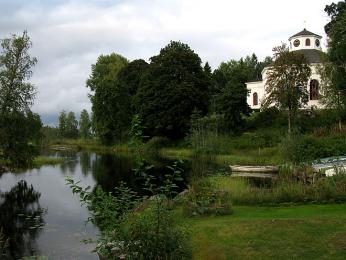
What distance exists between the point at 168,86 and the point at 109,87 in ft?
43.8

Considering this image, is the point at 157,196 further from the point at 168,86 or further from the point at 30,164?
the point at 168,86

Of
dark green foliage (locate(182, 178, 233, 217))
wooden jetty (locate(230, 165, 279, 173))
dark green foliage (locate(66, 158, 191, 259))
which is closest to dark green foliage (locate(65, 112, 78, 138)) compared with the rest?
wooden jetty (locate(230, 165, 279, 173))

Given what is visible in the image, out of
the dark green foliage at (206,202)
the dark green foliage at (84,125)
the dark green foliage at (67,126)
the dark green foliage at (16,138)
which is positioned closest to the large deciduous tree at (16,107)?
the dark green foliage at (16,138)

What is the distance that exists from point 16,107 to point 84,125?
77498mm

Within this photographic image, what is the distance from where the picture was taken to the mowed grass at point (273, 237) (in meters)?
→ 11.0

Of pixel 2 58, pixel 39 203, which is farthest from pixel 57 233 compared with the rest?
pixel 2 58

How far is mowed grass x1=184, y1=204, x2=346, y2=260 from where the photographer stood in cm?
1101

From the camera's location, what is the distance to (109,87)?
71750mm

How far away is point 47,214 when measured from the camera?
71.8ft

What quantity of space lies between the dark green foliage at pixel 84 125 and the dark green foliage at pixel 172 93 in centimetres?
3910

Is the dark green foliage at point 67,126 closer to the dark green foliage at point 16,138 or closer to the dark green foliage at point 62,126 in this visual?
the dark green foliage at point 62,126

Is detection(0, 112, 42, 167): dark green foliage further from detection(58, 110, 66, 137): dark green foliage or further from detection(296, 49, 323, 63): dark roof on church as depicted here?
detection(58, 110, 66, 137): dark green foliage

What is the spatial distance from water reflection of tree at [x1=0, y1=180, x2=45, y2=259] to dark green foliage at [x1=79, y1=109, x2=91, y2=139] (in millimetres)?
73904

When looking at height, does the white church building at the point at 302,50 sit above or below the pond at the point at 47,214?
above
